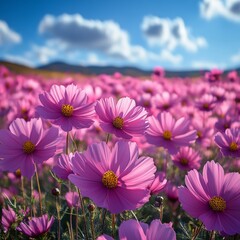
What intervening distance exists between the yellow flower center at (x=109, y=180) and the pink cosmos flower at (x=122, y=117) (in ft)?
0.59

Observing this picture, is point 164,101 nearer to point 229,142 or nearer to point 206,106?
point 206,106

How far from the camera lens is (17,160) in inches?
34.8

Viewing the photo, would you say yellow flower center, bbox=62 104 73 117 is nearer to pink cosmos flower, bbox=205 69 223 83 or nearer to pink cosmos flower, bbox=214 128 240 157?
pink cosmos flower, bbox=214 128 240 157

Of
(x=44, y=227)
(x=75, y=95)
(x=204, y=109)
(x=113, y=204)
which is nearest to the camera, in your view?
(x=113, y=204)

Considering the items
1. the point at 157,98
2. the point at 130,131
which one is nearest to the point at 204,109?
the point at 157,98

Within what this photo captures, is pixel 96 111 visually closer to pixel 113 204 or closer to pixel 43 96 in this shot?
pixel 43 96

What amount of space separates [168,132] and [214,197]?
1.60ft

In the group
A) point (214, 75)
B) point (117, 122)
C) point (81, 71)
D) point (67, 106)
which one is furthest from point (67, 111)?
point (81, 71)

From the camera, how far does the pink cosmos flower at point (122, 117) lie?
899 millimetres

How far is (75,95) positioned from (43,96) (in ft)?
0.29

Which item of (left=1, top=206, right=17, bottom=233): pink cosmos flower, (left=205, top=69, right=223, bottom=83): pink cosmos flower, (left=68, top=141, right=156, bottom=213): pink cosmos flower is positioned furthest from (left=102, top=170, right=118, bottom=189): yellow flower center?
(left=205, top=69, right=223, bottom=83): pink cosmos flower

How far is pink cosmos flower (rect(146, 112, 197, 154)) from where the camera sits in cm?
118

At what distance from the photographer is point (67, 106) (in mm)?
963

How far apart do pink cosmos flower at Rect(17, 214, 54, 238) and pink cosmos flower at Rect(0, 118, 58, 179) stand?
0.11 metres
